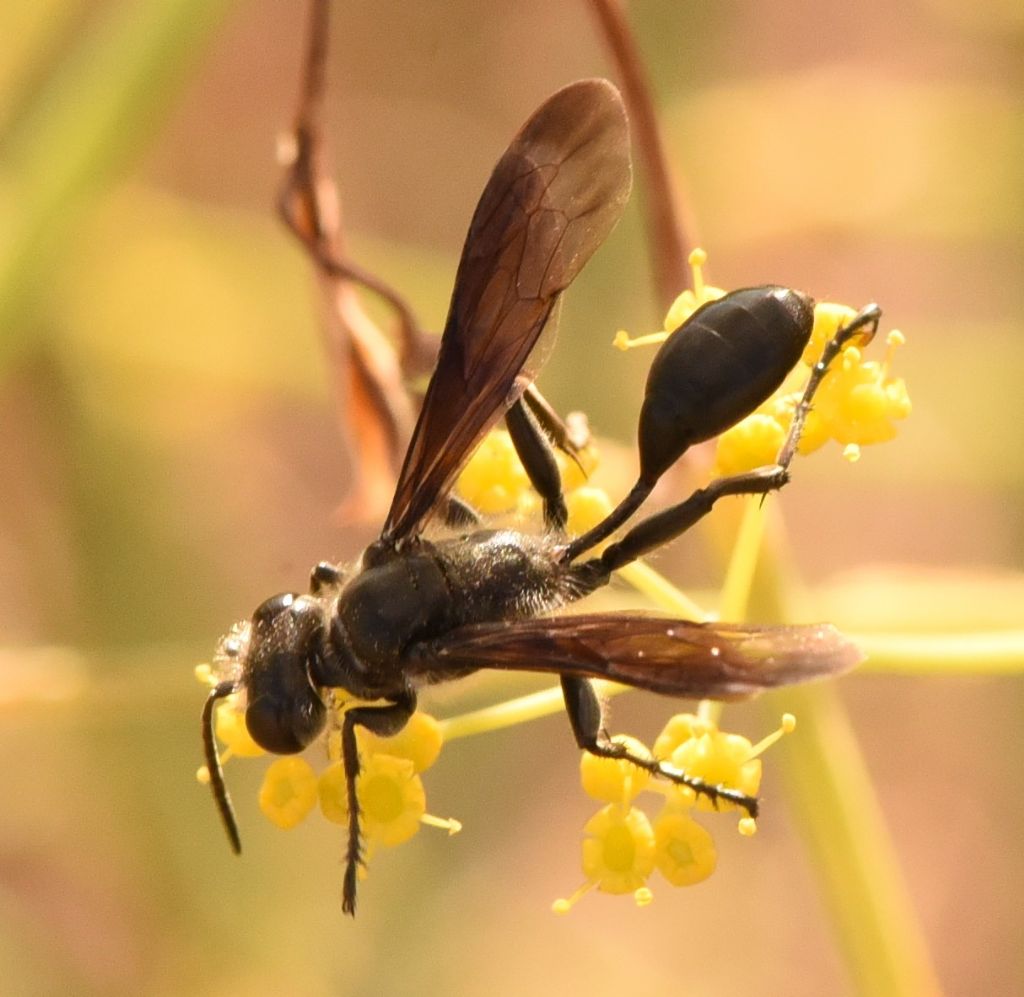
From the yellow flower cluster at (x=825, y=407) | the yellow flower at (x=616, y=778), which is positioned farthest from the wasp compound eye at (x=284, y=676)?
the yellow flower cluster at (x=825, y=407)

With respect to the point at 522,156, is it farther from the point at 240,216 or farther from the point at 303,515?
the point at 303,515

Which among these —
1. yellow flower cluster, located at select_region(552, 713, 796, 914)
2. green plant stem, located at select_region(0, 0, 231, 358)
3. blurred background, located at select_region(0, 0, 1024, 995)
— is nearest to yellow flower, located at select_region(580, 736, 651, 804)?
yellow flower cluster, located at select_region(552, 713, 796, 914)

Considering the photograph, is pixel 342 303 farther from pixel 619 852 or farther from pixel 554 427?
pixel 619 852

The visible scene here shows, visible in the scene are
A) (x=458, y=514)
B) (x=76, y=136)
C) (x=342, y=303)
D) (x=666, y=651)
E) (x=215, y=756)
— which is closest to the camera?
(x=666, y=651)

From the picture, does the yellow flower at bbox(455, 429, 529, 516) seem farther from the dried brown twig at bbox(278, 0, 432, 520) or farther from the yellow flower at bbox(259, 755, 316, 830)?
the yellow flower at bbox(259, 755, 316, 830)

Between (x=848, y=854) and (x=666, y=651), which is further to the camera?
(x=848, y=854)

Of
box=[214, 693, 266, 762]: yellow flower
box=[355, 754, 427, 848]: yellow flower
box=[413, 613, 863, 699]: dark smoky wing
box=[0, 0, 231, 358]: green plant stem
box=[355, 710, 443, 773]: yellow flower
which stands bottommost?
box=[355, 754, 427, 848]: yellow flower

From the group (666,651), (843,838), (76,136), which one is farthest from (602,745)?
(76,136)
